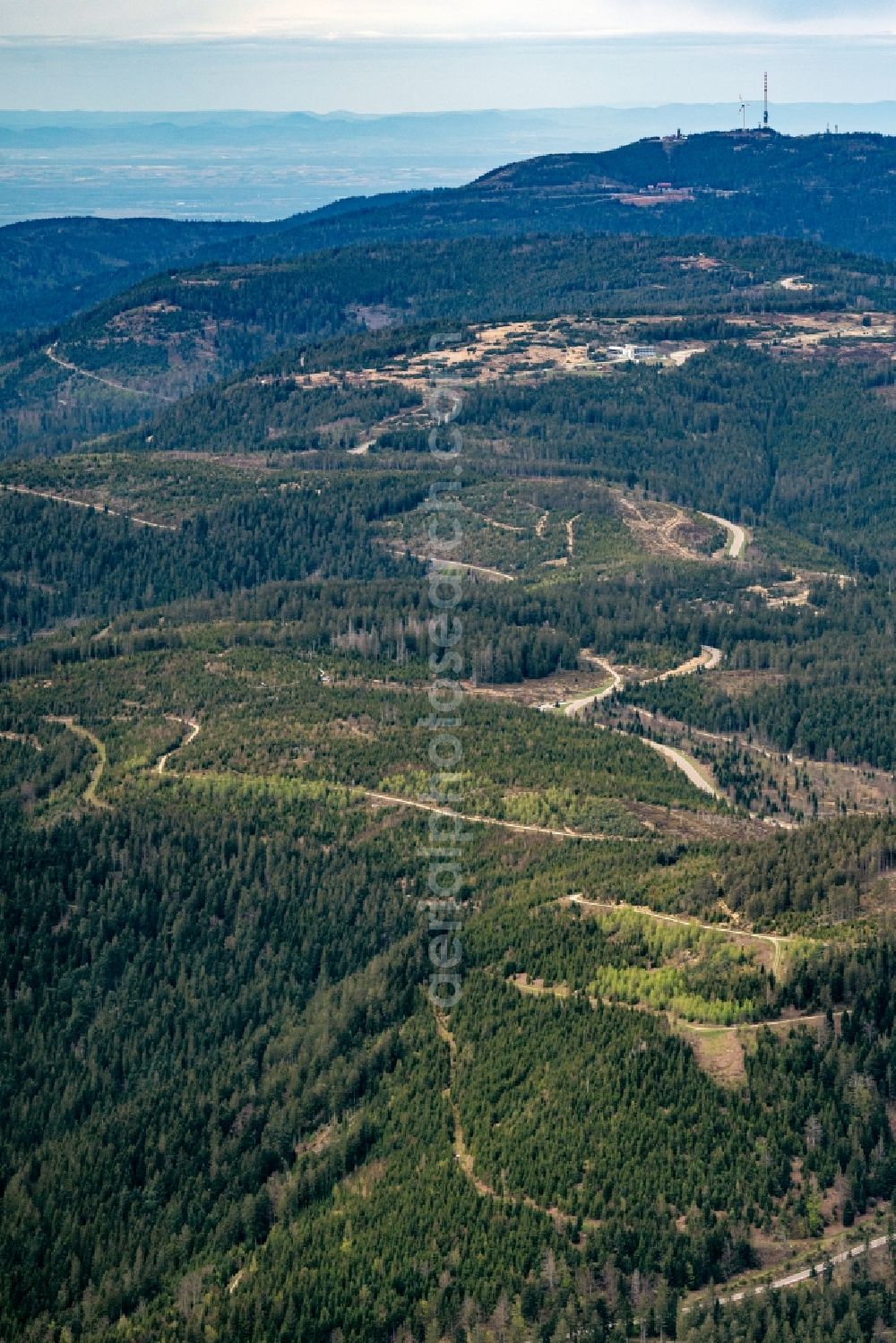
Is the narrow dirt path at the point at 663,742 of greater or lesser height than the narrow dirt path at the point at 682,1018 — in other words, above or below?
below

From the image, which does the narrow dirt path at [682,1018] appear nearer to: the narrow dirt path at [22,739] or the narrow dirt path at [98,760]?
the narrow dirt path at [98,760]

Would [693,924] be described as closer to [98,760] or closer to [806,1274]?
[806,1274]

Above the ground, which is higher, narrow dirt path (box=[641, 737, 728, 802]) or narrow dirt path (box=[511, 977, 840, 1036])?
narrow dirt path (box=[511, 977, 840, 1036])

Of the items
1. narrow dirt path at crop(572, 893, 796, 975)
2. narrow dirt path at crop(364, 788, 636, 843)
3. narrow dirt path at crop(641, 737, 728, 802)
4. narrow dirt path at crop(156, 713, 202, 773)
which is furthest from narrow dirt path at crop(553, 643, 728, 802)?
narrow dirt path at crop(572, 893, 796, 975)

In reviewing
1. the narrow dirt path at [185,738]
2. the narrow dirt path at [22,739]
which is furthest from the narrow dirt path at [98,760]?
the narrow dirt path at [185,738]

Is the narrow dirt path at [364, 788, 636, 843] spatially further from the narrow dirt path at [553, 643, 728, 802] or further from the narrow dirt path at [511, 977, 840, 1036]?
the narrow dirt path at [511, 977, 840, 1036]

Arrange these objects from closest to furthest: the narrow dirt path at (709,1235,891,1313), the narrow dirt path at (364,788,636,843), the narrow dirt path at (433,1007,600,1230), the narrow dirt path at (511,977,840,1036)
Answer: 1. the narrow dirt path at (709,1235,891,1313)
2. the narrow dirt path at (433,1007,600,1230)
3. the narrow dirt path at (511,977,840,1036)
4. the narrow dirt path at (364,788,636,843)
